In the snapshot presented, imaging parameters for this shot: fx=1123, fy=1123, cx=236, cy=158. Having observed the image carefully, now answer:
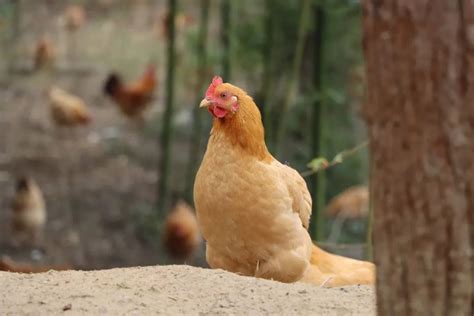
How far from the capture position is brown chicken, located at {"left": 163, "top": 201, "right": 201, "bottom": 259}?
11086mm

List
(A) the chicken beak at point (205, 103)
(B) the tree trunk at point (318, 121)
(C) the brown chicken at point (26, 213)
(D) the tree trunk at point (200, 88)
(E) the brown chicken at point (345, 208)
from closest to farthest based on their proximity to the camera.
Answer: (A) the chicken beak at point (205, 103) → (B) the tree trunk at point (318, 121) → (E) the brown chicken at point (345, 208) → (C) the brown chicken at point (26, 213) → (D) the tree trunk at point (200, 88)

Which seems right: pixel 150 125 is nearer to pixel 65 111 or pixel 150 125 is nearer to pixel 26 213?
pixel 65 111

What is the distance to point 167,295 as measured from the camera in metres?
3.74

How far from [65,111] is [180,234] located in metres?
4.55

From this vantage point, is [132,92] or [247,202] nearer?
[247,202]

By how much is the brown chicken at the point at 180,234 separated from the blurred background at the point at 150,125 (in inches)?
0.5

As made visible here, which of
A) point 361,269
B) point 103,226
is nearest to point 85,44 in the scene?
point 103,226

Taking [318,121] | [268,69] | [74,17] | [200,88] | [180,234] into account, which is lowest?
[180,234]

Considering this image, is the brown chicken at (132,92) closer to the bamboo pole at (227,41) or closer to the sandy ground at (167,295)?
the bamboo pole at (227,41)

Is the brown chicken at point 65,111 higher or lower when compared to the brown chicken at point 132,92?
lower

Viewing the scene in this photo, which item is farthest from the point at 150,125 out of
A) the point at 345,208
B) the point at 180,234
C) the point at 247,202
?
the point at 247,202

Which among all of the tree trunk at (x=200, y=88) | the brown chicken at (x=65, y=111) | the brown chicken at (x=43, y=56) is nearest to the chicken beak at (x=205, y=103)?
the tree trunk at (x=200, y=88)

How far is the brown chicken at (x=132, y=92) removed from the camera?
1579 cm

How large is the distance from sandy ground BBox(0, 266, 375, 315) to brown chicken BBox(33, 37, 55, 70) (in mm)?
13289
